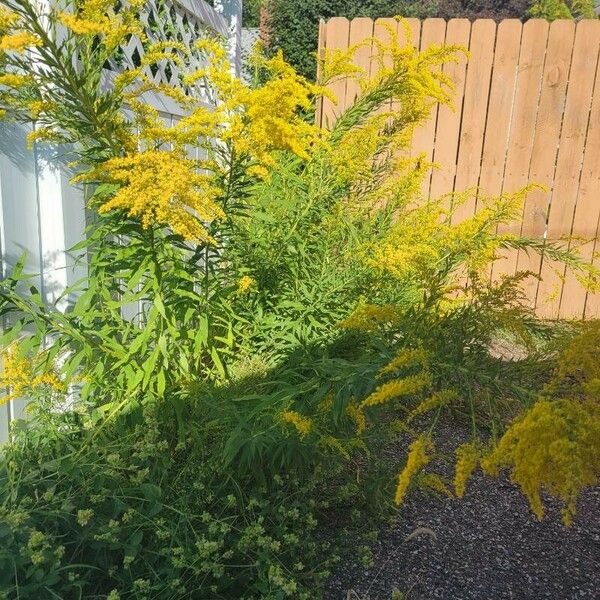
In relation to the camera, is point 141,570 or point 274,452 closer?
point 141,570

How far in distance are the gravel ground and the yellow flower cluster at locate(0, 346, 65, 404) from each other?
119 centimetres

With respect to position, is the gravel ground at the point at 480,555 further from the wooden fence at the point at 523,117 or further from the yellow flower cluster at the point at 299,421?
the wooden fence at the point at 523,117

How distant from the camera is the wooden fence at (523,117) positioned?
4.79 m

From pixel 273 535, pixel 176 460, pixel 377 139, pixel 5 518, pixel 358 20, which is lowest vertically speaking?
pixel 273 535

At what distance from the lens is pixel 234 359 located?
8.89 feet

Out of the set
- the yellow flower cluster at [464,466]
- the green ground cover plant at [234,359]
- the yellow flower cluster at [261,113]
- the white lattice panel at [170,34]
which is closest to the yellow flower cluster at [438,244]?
the green ground cover plant at [234,359]

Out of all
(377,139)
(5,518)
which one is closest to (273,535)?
(5,518)

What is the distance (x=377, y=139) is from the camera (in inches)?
111

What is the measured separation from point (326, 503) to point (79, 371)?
1.15 meters

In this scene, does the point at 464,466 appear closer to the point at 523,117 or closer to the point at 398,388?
the point at 398,388

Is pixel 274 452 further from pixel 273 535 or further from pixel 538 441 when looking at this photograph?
pixel 538 441

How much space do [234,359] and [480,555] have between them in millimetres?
1247

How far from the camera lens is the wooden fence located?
189 inches

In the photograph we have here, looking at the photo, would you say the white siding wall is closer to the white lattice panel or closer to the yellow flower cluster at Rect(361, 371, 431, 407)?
the white lattice panel
